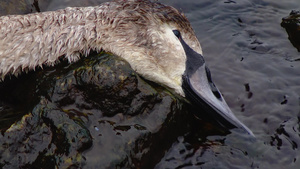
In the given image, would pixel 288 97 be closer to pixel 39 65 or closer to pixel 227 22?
pixel 227 22

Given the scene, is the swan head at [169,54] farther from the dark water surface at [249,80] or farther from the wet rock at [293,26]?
the wet rock at [293,26]

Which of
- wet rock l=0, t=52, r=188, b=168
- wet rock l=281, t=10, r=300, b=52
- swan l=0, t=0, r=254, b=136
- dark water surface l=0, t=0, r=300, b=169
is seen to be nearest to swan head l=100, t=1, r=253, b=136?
swan l=0, t=0, r=254, b=136

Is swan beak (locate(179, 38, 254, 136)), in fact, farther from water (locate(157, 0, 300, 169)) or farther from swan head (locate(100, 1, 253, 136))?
water (locate(157, 0, 300, 169))

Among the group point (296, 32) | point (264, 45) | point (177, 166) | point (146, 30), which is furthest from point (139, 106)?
point (296, 32)

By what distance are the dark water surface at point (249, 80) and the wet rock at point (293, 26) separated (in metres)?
0.08

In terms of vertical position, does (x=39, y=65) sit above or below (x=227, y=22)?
above

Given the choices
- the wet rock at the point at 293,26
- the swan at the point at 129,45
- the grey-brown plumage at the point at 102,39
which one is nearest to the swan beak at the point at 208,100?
the swan at the point at 129,45

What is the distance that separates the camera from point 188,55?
3838 mm

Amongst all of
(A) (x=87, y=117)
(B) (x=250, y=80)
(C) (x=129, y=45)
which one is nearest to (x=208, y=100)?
(C) (x=129, y=45)

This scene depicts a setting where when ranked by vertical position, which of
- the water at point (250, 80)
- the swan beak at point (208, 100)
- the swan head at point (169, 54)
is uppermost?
the swan head at point (169, 54)

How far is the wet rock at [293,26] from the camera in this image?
5.24m

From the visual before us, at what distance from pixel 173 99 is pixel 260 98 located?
1332 mm

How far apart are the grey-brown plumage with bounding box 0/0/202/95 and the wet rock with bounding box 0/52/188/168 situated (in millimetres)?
136

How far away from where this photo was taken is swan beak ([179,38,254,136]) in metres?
3.59
